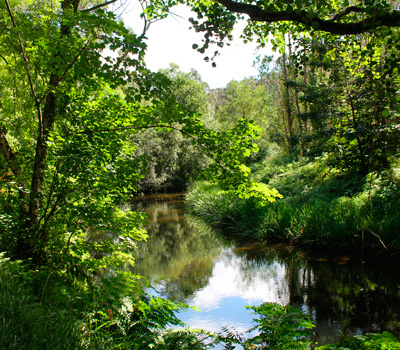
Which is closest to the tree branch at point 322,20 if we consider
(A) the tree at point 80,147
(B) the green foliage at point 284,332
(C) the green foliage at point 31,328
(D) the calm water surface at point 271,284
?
(A) the tree at point 80,147

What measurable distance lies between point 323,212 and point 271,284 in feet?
10.4

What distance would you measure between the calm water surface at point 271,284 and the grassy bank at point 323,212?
0.53 metres

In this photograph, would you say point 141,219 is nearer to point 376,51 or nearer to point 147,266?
point 376,51

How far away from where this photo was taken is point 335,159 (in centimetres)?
1119

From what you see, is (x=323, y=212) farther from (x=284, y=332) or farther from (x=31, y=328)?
(x=31, y=328)

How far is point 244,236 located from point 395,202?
188 inches

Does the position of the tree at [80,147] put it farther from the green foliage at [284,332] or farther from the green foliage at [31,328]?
the green foliage at [284,332]

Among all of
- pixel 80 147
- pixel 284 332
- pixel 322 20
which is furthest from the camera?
pixel 80 147

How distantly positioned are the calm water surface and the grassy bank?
20.8 inches

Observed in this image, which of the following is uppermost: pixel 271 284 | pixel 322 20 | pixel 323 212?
pixel 322 20

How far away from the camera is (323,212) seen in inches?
346

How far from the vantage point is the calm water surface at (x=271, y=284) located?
16.1 ft

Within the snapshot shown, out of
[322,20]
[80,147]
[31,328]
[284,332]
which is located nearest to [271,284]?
[284,332]

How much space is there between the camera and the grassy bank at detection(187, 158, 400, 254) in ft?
24.1
